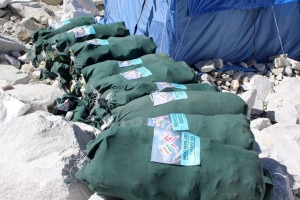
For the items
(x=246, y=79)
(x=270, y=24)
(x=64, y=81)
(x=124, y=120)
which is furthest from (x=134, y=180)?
(x=270, y=24)

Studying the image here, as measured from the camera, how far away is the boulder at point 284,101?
14.4 ft

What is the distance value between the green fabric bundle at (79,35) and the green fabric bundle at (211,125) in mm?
1929

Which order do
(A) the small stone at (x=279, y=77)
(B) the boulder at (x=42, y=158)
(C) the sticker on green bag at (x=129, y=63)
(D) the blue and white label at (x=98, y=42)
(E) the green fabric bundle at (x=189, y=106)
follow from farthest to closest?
1. (A) the small stone at (x=279, y=77)
2. (D) the blue and white label at (x=98, y=42)
3. (C) the sticker on green bag at (x=129, y=63)
4. (E) the green fabric bundle at (x=189, y=106)
5. (B) the boulder at (x=42, y=158)

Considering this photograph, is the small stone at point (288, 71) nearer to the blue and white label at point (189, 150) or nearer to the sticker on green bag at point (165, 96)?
the sticker on green bag at point (165, 96)

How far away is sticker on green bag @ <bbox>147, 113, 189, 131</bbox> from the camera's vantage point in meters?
2.37

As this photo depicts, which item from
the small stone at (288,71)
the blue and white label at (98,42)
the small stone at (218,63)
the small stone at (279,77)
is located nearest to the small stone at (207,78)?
the small stone at (218,63)

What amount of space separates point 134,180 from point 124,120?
30.6 inches

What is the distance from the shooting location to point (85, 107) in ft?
10.7

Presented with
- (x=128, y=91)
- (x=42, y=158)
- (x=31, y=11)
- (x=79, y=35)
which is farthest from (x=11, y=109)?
(x=31, y=11)

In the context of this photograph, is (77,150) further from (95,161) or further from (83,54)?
(83,54)

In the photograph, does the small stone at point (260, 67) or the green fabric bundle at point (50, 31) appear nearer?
the green fabric bundle at point (50, 31)

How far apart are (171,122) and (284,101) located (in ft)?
9.31

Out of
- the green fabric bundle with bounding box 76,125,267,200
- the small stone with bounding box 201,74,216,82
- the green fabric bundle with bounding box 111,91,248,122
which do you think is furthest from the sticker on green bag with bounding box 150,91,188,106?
the small stone with bounding box 201,74,216,82

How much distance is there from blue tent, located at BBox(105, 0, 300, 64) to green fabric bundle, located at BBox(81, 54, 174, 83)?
1602 millimetres
